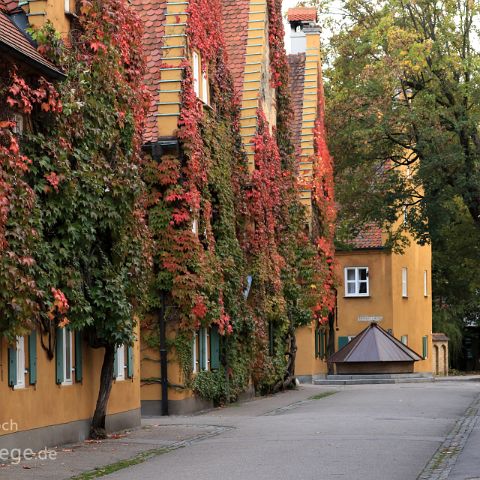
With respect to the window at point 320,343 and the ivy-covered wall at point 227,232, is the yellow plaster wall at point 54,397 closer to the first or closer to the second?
the ivy-covered wall at point 227,232

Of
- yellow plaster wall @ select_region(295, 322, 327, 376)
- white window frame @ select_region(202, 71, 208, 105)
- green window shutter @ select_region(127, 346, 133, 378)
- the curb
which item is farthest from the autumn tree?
green window shutter @ select_region(127, 346, 133, 378)

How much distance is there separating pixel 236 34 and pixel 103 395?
1770 cm

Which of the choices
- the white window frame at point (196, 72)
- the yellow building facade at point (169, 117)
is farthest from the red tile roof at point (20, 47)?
the white window frame at point (196, 72)

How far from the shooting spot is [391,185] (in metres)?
45.3

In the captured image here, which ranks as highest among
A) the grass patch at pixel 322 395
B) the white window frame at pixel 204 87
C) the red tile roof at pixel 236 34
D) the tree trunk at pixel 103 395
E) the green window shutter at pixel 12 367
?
the red tile roof at pixel 236 34

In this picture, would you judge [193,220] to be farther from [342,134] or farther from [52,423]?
[342,134]

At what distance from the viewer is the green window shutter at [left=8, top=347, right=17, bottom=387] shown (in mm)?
17203

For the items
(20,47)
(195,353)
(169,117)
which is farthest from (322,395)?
(20,47)

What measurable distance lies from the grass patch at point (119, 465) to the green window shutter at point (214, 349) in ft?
36.5

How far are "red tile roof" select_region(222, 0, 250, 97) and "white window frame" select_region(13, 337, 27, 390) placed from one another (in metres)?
17.8

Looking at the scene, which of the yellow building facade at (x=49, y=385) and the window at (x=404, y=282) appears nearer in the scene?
the yellow building facade at (x=49, y=385)

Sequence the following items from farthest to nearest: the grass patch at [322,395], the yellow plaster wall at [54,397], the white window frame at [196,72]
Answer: the grass patch at [322,395] < the white window frame at [196,72] < the yellow plaster wall at [54,397]

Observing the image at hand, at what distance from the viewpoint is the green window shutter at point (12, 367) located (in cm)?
1720

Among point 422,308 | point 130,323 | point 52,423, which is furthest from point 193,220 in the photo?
point 422,308
